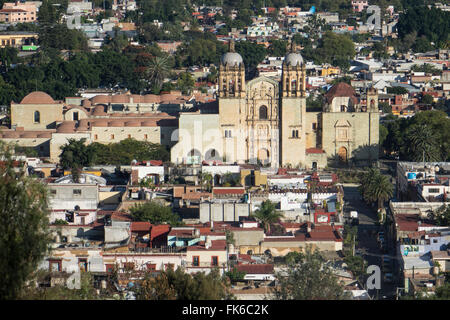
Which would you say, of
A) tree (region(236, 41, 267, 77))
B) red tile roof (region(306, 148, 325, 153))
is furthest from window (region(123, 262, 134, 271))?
tree (region(236, 41, 267, 77))

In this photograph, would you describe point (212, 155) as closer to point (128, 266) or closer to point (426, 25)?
point (128, 266)

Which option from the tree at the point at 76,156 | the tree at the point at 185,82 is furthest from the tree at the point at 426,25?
the tree at the point at 76,156

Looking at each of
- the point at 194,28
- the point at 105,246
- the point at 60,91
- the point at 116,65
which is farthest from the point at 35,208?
the point at 194,28

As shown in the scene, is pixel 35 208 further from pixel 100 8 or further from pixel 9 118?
pixel 100 8

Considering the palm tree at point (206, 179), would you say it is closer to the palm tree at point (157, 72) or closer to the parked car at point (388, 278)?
the parked car at point (388, 278)

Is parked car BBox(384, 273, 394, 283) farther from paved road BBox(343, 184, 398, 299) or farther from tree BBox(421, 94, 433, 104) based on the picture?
tree BBox(421, 94, 433, 104)
